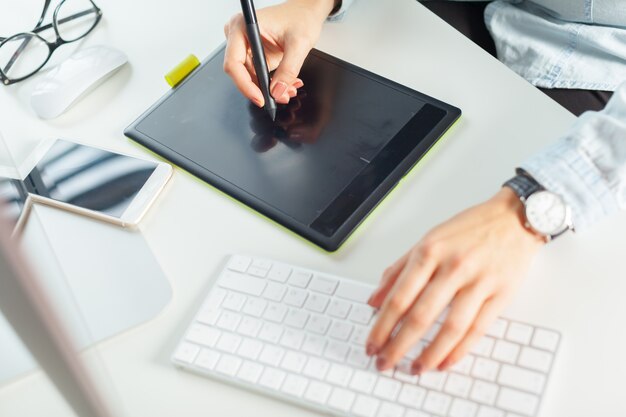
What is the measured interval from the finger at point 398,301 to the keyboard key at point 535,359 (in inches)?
3.9

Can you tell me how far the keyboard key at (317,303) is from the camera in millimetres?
642

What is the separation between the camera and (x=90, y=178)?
794 mm

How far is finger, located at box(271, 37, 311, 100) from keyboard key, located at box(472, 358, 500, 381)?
39cm

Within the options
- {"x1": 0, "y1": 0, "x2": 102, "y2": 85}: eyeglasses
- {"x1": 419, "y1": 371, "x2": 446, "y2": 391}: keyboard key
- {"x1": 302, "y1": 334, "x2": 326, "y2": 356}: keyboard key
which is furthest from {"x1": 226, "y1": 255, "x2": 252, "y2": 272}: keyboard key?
{"x1": 0, "y1": 0, "x2": 102, "y2": 85}: eyeglasses

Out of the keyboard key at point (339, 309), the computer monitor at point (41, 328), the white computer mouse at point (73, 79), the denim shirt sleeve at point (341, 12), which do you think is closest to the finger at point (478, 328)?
the keyboard key at point (339, 309)

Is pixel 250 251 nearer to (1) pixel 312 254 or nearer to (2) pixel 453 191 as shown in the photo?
(1) pixel 312 254

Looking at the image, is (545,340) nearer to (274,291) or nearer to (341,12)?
(274,291)

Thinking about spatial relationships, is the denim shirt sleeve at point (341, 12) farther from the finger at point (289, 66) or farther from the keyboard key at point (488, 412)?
the keyboard key at point (488, 412)

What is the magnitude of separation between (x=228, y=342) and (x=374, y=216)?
197mm

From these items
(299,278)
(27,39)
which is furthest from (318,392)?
(27,39)

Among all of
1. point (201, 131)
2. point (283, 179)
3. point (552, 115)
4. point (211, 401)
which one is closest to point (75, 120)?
point (201, 131)

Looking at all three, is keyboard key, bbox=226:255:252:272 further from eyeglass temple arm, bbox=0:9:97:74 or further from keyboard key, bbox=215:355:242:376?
eyeglass temple arm, bbox=0:9:97:74

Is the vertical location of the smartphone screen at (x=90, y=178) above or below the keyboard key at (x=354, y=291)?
above

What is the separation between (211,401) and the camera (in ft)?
2.01
